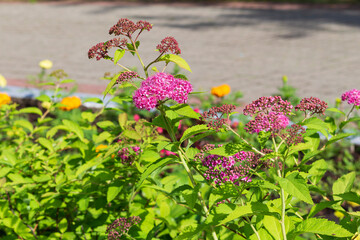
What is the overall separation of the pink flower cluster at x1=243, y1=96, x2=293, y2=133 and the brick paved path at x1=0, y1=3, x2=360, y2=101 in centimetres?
486

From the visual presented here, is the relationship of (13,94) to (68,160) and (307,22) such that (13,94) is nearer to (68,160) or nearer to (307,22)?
(68,160)

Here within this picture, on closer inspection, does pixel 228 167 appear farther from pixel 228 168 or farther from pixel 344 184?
pixel 344 184

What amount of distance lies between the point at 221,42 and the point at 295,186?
31.4 ft

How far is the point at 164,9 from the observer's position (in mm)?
16359

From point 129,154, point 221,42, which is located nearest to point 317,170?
point 129,154

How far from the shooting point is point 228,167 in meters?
1.65

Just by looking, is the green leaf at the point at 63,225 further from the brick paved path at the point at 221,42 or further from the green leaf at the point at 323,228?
the brick paved path at the point at 221,42

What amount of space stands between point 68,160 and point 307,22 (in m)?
11.6

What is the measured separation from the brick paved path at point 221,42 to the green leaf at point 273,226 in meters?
4.82

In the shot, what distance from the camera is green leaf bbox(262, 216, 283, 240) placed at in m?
1.60

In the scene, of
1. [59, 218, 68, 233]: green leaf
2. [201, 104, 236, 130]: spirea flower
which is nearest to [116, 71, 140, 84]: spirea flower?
[201, 104, 236, 130]: spirea flower

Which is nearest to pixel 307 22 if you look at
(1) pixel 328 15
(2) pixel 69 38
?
(1) pixel 328 15

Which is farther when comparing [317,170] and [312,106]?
[317,170]

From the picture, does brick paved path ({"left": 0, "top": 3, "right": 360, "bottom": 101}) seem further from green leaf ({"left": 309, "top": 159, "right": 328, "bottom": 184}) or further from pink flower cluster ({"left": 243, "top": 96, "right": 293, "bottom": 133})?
pink flower cluster ({"left": 243, "top": 96, "right": 293, "bottom": 133})
